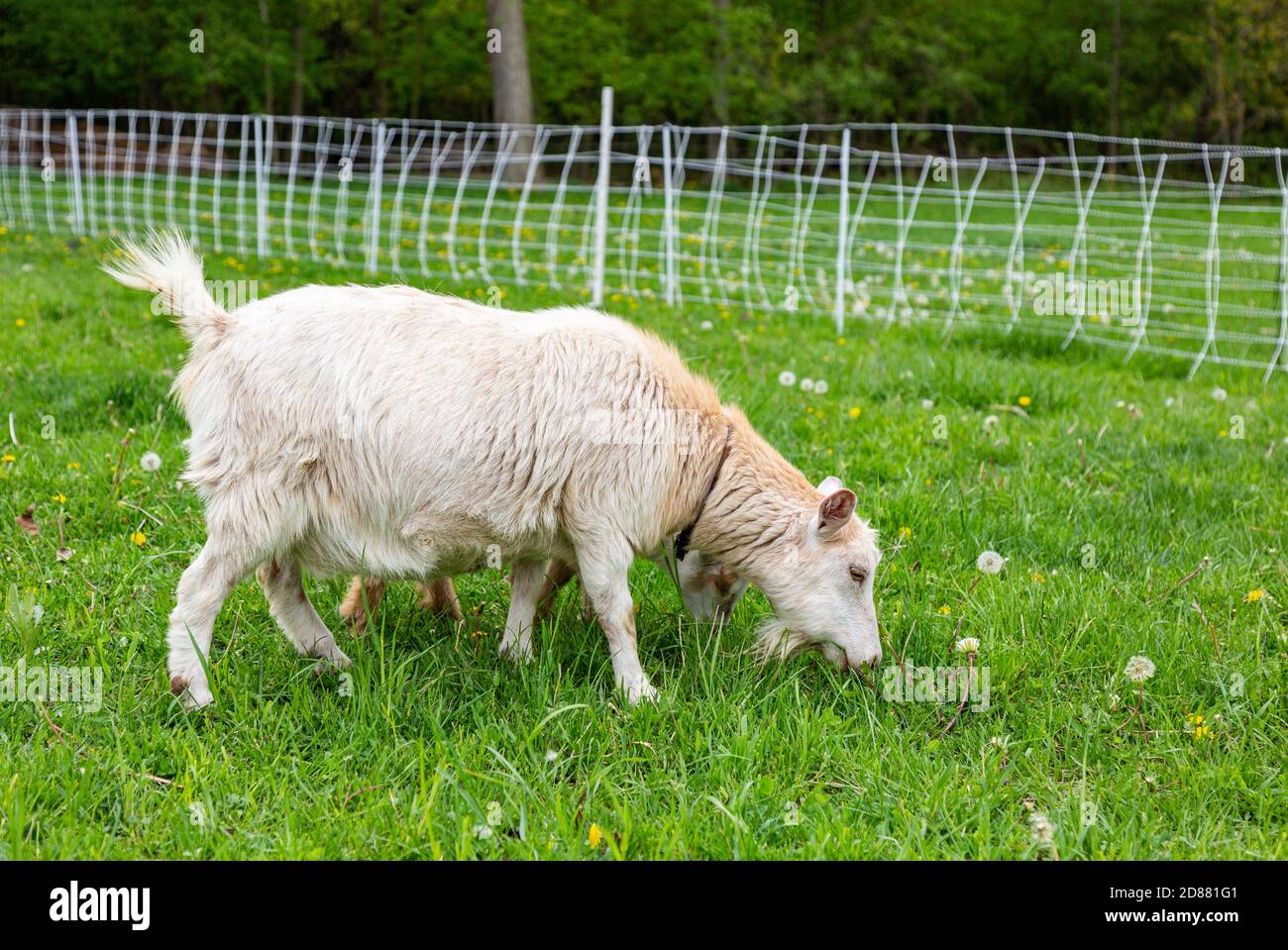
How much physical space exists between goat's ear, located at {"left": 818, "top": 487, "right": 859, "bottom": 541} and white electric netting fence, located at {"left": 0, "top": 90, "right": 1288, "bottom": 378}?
5.03 meters

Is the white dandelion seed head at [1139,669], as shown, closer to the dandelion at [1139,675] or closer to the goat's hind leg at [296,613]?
the dandelion at [1139,675]

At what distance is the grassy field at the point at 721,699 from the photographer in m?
3.12

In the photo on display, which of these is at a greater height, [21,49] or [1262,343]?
[21,49]

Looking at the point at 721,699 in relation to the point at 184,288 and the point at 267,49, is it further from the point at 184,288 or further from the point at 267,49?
the point at 267,49

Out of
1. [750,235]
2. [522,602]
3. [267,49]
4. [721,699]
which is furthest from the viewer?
[267,49]

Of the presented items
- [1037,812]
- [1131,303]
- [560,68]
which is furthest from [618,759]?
[560,68]

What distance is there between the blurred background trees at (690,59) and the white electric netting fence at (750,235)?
165 inches

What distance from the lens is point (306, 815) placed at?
122 inches

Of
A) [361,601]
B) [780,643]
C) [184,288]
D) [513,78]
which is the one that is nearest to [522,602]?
[361,601]

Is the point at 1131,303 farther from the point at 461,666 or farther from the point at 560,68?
the point at 560,68

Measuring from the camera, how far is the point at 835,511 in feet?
12.9

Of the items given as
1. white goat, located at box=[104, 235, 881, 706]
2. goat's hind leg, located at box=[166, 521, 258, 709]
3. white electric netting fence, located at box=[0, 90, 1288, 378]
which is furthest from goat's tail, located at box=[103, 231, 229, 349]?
white electric netting fence, located at box=[0, 90, 1288, 378]

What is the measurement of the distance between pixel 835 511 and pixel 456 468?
4.15 ft
